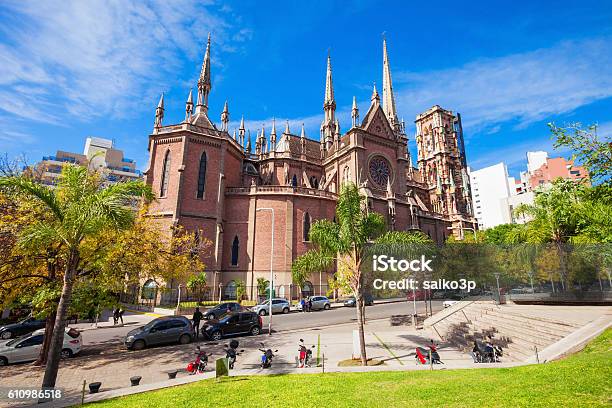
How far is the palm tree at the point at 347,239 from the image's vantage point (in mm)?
14445

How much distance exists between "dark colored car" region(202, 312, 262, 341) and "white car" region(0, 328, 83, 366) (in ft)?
19.2

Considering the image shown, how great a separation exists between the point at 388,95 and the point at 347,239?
53.8 metres

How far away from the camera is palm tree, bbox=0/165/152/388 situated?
31.5ft

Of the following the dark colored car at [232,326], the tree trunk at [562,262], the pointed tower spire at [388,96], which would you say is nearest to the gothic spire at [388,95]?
the pointed tower spire at [388,96]

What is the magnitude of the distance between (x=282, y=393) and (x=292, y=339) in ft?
30.7

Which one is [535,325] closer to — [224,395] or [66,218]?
[224,395]

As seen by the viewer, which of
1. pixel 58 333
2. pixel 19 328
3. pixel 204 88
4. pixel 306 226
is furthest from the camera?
pixel 204 88

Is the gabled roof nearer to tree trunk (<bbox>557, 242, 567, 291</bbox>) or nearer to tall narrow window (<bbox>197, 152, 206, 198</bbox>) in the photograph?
tall narrow window (<bbox>197, 152, 206, 198</bbox>)

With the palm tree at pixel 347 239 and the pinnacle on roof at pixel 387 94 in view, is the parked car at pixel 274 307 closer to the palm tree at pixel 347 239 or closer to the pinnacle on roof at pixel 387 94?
the palm tree at pixel 347 239

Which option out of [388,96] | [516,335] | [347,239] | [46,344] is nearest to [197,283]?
[46,344]

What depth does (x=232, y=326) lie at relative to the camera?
1798cm

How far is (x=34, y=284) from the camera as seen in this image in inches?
513

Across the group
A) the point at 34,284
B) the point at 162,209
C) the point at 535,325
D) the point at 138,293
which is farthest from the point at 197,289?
the point at 535,325

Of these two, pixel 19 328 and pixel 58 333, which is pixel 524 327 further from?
pixel 19 328
